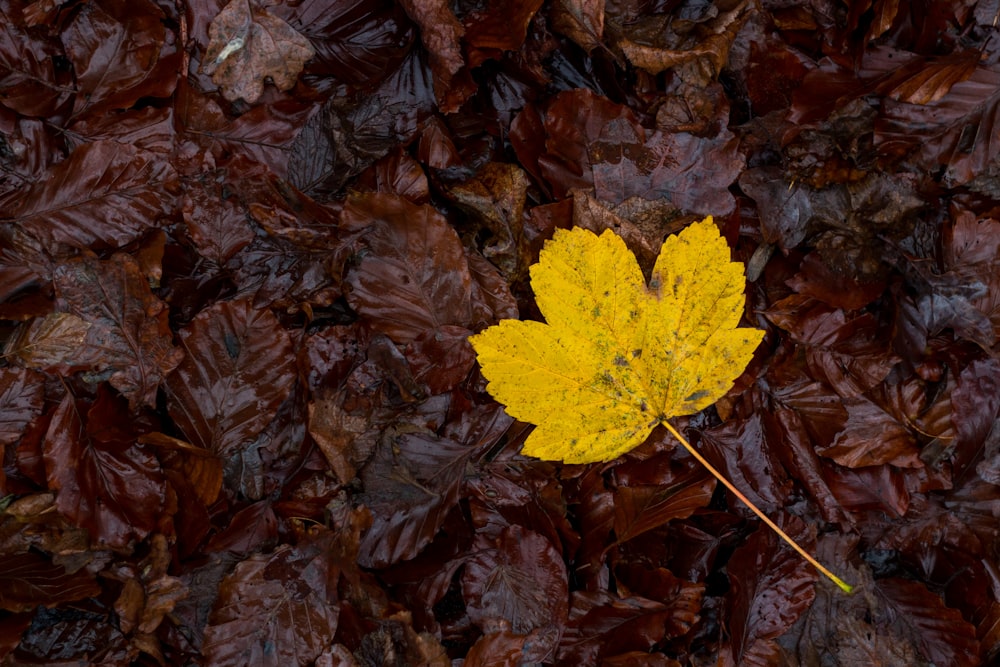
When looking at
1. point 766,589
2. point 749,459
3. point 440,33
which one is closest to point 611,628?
point 766,589

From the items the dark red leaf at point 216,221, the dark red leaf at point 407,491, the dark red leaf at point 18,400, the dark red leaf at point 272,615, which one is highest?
the dark red leaf at point 216,221

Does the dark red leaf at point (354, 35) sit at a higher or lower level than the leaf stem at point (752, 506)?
higher

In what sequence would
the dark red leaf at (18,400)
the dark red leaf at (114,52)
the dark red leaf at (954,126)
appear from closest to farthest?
the dark red leaf at (18,400)
the dark red leaf at (114,52)
the dark red leaf at (954,126)

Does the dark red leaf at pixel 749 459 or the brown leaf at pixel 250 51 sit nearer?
the brown leaf at pixel 250 51

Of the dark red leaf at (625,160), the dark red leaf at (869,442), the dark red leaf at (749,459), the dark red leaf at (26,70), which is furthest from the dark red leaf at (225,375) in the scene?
the dark red leaf at (869,442)

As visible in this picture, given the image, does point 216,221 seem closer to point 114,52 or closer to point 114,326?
point 114,326

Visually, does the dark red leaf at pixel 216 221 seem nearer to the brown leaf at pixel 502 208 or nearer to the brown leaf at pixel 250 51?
the brown leaf at pixel 250 51

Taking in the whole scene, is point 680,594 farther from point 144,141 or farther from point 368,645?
point 144,141

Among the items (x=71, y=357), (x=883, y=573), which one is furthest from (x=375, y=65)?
(x=883, y=573)
